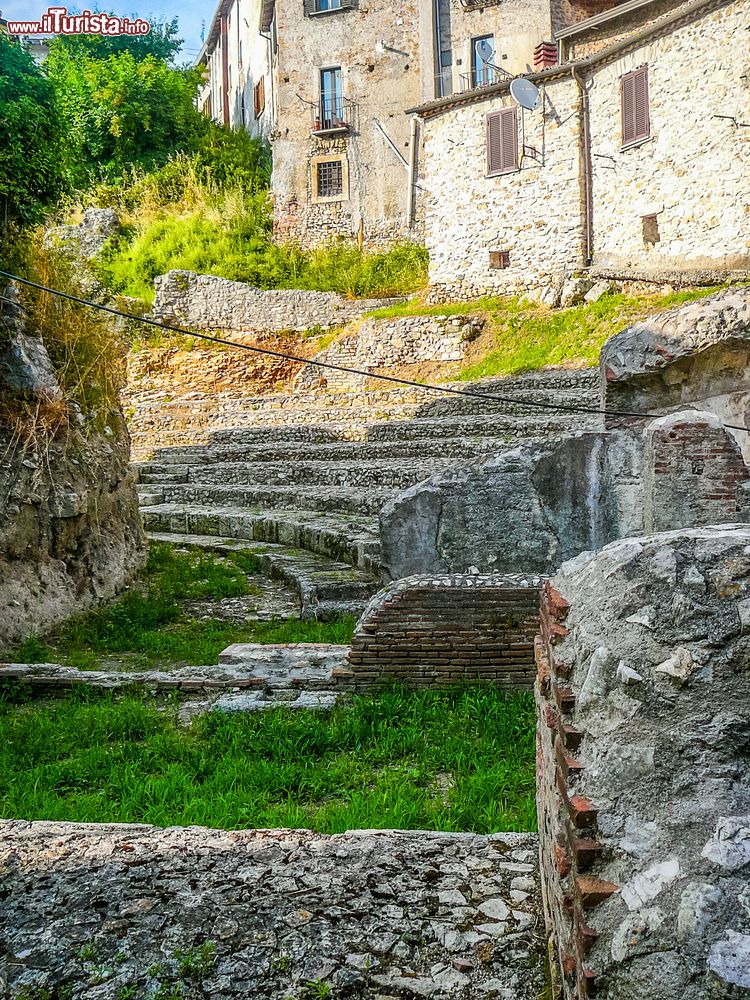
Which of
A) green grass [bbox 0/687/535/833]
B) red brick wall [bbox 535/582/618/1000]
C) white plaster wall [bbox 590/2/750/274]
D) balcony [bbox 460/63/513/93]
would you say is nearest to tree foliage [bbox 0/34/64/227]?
green grass [bbox 0/687/535/833]

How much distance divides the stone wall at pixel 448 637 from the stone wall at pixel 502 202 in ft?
56.1

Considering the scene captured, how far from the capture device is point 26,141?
30.5 ft

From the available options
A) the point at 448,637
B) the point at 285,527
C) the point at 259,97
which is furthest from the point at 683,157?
the point at 259,97

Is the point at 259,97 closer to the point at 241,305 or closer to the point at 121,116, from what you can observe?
the point at 121,116

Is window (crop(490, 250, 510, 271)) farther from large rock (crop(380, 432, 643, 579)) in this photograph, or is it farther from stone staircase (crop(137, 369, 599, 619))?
large rock (crop(380, 432, 643, 579))

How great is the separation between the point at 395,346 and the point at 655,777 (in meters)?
19.8

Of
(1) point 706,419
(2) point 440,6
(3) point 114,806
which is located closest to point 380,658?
(3) point 114,806

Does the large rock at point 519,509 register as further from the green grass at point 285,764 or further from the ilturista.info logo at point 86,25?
the ilturista.info logo at point 86,25

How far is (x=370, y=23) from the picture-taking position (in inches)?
1119

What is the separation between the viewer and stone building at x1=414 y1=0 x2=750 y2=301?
18266mm

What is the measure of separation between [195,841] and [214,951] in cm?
62

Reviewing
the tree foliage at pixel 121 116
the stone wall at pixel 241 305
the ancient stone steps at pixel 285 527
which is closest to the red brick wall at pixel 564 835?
the ancient stone steps at pixel 285 527

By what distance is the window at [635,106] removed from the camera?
65.1 ft

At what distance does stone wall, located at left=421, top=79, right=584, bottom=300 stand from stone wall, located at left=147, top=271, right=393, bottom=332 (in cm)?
247
